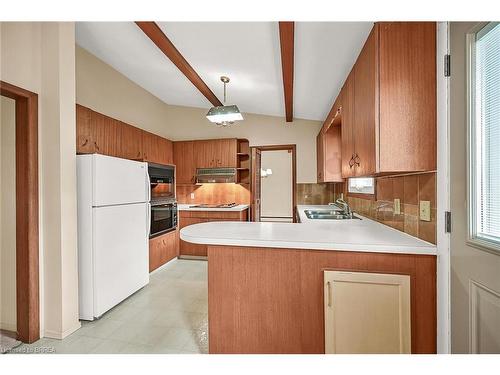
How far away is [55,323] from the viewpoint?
76.1 inches

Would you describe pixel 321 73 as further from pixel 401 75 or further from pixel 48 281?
pixel 48 281

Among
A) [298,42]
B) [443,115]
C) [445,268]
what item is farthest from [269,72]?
[445,268]

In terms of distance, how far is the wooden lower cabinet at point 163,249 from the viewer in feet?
11.0

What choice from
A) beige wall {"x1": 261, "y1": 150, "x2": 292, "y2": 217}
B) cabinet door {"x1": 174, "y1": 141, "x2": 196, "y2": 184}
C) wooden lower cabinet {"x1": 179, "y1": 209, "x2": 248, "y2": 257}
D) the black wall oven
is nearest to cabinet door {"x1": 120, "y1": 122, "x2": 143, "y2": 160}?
the black wall oven

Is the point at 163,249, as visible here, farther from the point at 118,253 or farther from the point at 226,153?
the point at 226,153

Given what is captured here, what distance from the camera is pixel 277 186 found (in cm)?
791

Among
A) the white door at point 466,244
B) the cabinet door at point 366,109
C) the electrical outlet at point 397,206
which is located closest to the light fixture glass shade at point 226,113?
the cabinet door at point 366,109

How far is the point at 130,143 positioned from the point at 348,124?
9.26 ft

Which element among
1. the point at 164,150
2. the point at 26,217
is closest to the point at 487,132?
the point at 26,217

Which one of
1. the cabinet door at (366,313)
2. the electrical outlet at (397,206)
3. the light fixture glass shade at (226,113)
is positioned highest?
the light fixture glass shade at (226,113)

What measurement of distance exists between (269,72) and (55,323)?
3.13m

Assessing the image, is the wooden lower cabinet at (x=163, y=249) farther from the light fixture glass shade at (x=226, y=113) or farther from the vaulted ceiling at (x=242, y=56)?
the vaulted ceiling at (x=242, y=56)

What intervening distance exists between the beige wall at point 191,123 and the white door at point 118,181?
1.29 meters

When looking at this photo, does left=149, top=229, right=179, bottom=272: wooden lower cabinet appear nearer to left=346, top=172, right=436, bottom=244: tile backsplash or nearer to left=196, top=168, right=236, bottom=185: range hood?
left=196, top=168, right=236, bottom=185: range hood
